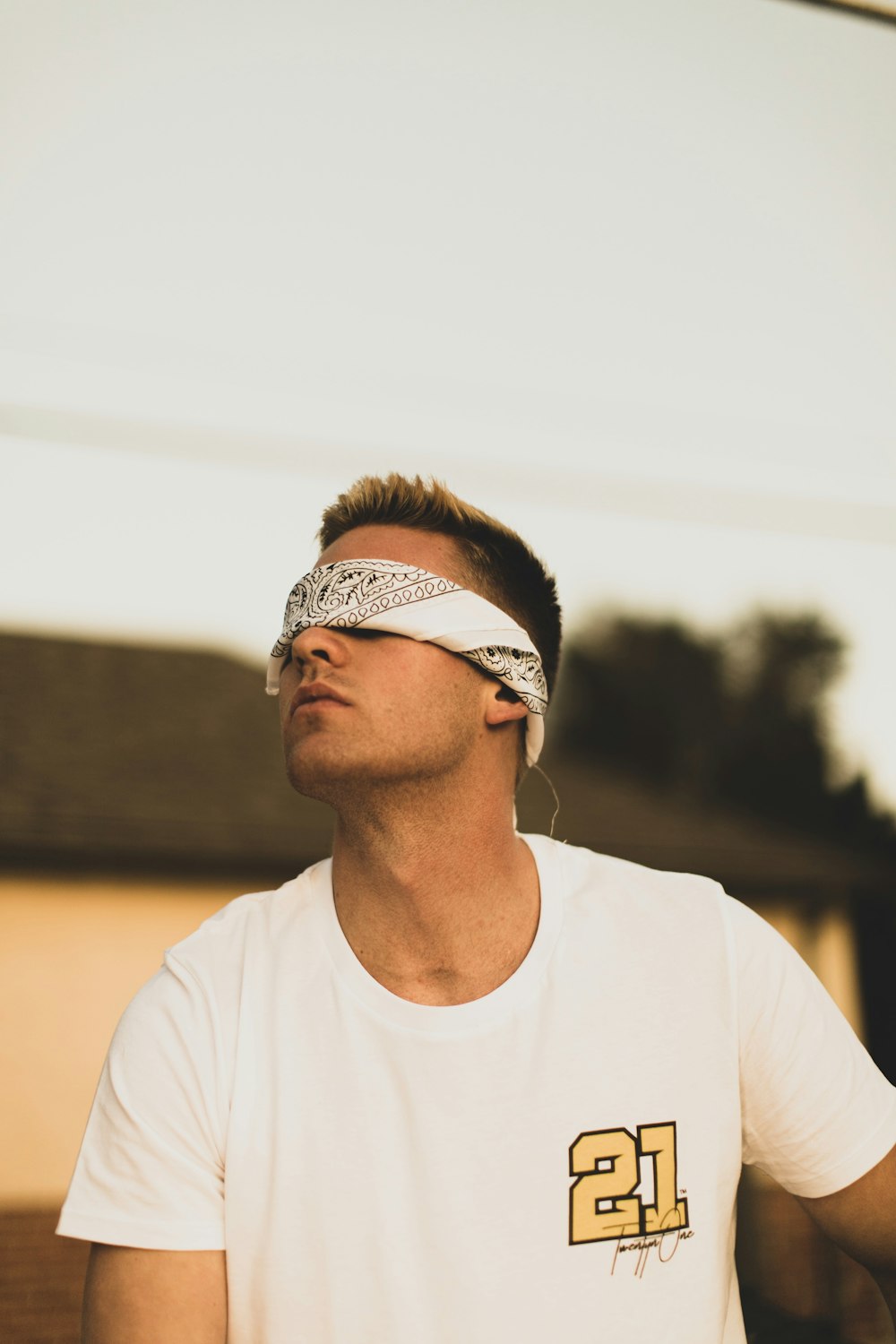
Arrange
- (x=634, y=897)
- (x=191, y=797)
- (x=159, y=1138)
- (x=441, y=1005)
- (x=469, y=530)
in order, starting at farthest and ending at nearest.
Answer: (x=191, y=797)
(x=469, y=530)
(x=634, y=897)
(x=441, y=1005)
(x=159, y=1138)

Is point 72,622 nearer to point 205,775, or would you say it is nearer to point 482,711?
point 205,775

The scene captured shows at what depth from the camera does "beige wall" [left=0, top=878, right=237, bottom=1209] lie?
797 cm

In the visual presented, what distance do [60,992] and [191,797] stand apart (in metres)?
2.48

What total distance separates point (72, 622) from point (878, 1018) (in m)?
11.4

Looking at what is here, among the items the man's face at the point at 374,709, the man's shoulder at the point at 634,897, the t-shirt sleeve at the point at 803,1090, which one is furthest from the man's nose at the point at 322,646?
the t-shirt sleeve at the point at 803,1090

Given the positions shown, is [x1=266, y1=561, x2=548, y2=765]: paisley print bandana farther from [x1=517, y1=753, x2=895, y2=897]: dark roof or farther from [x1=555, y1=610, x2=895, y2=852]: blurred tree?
[x1=555, y1=610, x2=895, y2=852]: blurred tree

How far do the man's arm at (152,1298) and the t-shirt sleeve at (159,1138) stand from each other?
0.03m

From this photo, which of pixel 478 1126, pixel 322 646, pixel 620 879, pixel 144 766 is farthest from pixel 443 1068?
pixel 144 766

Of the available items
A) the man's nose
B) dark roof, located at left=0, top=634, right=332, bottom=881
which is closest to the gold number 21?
the man's nose

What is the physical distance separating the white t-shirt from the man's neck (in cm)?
6

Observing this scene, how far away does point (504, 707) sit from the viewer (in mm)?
2451

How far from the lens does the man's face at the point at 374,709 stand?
86.9 inches

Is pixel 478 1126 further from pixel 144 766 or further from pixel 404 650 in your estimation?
pixel 144 766

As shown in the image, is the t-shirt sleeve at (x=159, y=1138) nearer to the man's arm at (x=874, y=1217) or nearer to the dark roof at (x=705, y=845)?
the man's arm at (x=874, y=1217)
